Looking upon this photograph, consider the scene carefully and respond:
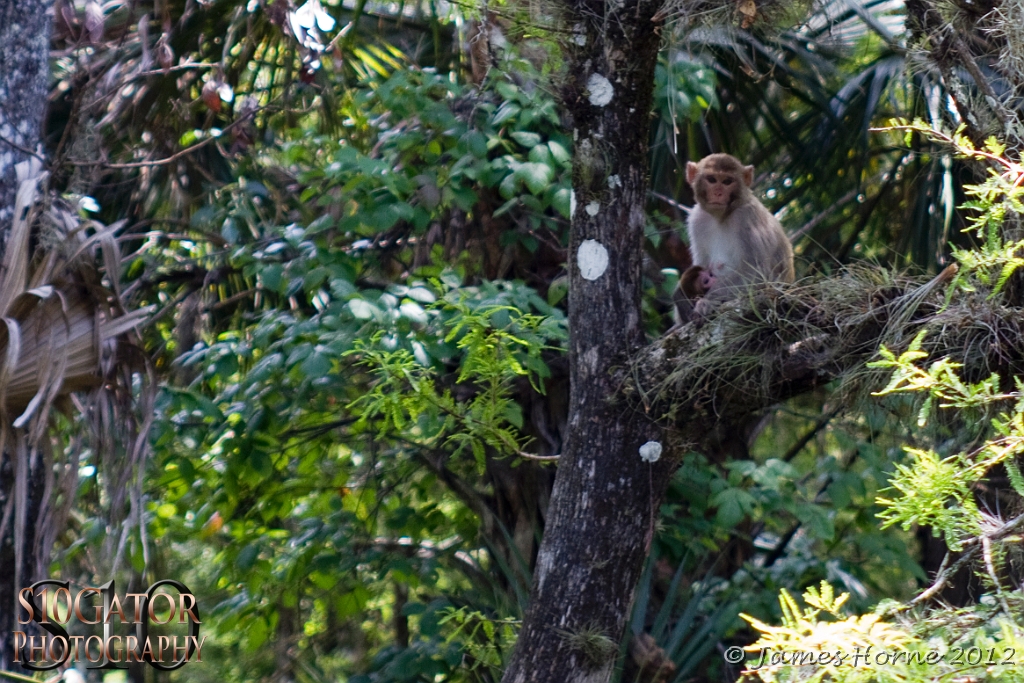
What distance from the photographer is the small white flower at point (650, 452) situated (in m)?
3.07

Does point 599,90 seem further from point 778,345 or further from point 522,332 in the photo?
point 778,345

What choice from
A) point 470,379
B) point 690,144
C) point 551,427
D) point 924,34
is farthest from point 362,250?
point 924,34

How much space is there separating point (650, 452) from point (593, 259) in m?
0.66

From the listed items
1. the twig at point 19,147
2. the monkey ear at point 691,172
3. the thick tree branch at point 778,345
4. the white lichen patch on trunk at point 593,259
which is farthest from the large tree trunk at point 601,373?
the twig at point 19,147

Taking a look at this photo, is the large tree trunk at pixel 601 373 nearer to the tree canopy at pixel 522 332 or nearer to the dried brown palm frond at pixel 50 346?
the tree canopy at pixel 522 332

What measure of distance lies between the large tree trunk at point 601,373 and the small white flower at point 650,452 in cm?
2

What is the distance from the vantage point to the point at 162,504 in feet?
15.3

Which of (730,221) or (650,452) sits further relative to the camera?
(730,221)

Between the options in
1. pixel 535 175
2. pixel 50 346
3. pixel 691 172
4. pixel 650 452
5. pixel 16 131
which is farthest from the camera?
pixel 691 172

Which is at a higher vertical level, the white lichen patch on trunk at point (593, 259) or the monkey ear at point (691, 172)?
the monkey ear at point (691, 172)

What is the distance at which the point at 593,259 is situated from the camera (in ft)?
10.2

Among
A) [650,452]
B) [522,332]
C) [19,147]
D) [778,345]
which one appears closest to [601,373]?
[650,452]

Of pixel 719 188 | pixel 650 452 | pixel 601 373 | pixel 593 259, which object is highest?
pixel 719 188

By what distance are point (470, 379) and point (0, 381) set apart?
2010 millimetres
